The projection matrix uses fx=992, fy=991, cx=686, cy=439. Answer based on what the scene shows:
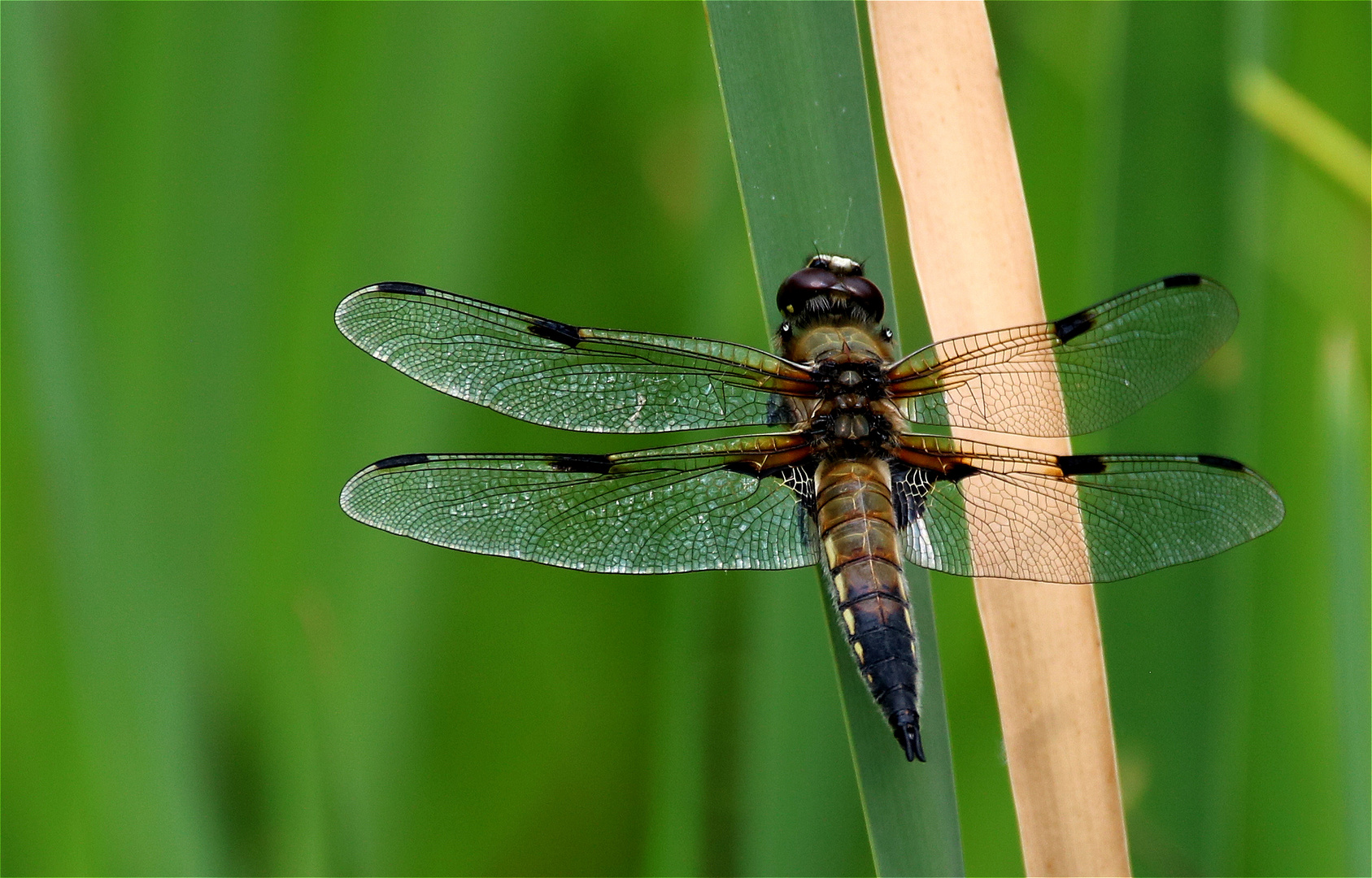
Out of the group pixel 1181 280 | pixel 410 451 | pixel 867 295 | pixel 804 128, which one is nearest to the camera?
pixel 804 128

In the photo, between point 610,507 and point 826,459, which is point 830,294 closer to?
point 826,459

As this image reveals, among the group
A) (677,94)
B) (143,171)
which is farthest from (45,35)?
(677,94)

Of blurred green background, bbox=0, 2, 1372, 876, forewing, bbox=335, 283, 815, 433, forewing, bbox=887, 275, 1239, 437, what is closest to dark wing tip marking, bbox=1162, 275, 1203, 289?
forewing, bbox=887, 275, 1239, 437

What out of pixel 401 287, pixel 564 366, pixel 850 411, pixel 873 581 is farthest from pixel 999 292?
pixel 401 287

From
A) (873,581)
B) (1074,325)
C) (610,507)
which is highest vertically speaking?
(1074,325)

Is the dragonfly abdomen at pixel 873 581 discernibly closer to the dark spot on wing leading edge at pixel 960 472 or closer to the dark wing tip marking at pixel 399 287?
the dark spot on wing leading edge at pixel 960 472

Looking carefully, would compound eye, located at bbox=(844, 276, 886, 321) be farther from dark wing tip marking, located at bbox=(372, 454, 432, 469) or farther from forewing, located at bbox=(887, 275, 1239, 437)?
dark wing tip marking, located at bbox=(372, 454, 432, 469)

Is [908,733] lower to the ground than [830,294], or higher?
lower

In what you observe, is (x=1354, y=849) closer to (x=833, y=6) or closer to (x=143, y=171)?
(x=833, y=6)
